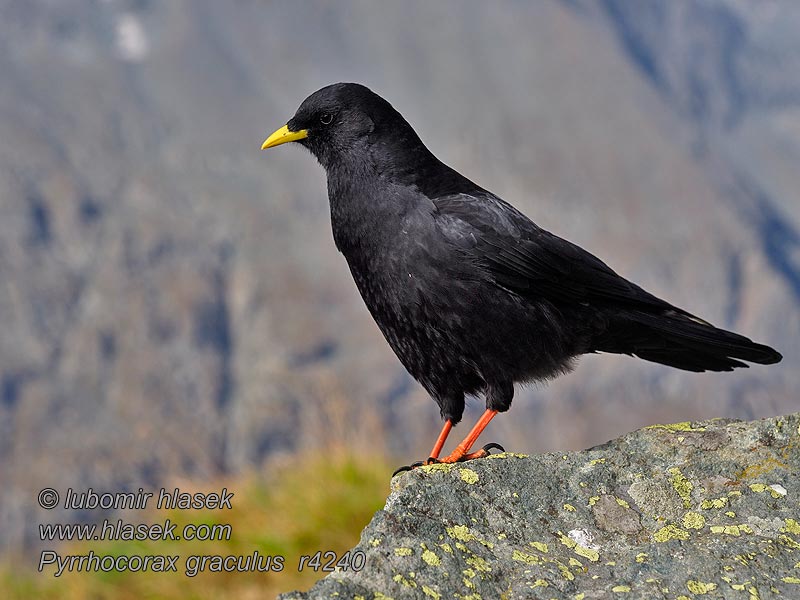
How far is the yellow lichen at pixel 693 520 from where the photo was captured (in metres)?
3.41

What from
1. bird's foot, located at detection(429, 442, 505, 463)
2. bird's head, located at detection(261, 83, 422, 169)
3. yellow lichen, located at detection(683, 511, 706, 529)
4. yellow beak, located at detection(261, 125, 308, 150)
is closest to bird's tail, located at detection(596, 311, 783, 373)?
bird's foot, located at detection(429, 442, 505, 463)

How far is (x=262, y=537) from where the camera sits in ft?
22.3

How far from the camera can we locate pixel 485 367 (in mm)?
4883

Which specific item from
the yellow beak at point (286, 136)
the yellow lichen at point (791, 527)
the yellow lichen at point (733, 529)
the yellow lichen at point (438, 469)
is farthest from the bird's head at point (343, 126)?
the yellow lichen at point (791, 527)

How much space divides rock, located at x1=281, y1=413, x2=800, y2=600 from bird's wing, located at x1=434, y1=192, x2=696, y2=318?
1.17 m

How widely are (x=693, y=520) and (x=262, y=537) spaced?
4.04 metres

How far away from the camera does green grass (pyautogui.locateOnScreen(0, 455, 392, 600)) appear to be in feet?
22.0

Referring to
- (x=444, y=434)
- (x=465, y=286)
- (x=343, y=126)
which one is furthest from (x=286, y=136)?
(x=444, y=434)

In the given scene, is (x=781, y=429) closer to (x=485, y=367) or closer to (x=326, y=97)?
(x=485, y=367)

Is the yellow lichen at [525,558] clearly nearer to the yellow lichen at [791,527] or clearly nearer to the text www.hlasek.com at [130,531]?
the yellow lichen at [791,527]

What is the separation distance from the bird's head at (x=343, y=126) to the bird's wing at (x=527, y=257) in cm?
61

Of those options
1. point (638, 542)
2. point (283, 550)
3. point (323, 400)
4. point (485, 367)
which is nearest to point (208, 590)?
point (283, 550)

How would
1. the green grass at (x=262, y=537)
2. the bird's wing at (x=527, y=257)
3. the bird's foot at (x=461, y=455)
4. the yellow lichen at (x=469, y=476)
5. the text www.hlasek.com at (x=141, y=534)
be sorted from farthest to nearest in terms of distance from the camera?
the green grass at (x=262, y=537) < the text www.hlasek.com at (x=141, y=534) < the bird's wing at (x=527, y=257) < the bird's foot at (x=461, y=455) < the yellow lichen at (x=469, y=476)

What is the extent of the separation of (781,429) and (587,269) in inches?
61.6
